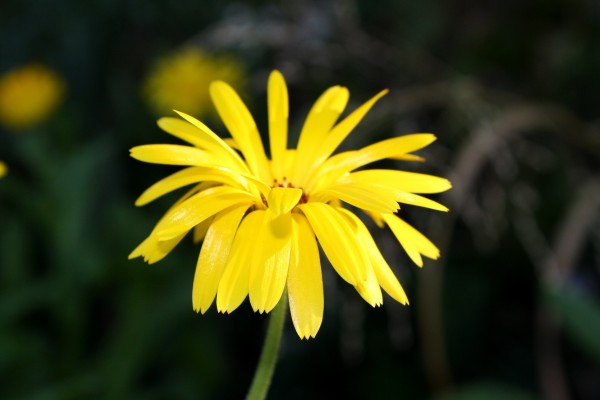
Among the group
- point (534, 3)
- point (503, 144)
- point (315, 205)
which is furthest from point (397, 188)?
point (534, 3)

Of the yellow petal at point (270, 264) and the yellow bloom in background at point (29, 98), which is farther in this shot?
the yellow bloom in background at point (29, 98)

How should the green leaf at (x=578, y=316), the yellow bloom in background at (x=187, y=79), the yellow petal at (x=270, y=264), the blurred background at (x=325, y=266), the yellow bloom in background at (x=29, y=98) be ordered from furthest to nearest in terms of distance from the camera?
the yellow bloom in background at (x=187, y=79), the yellow bloom in background at (x=29, y=98), the blurred background at (x=325, y=266), the green leaf at (x=578, y=316), the yellow petal at (x=270, y=264)

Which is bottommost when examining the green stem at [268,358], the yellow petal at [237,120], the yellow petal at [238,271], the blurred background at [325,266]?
the green stem at [268,358]

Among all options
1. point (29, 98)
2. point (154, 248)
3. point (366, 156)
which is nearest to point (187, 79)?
point (29, 98)

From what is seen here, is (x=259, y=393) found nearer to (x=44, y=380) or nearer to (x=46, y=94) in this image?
(x=44, y=380)

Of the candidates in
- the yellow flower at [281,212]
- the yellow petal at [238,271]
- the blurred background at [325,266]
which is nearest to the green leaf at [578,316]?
the blurred background at [325,266]

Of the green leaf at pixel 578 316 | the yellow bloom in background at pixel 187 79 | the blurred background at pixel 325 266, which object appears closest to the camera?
the green leaf at pixel 578 316

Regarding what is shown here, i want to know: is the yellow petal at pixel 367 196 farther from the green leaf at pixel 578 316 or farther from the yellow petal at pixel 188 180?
the green leaf at pixel 578 316
